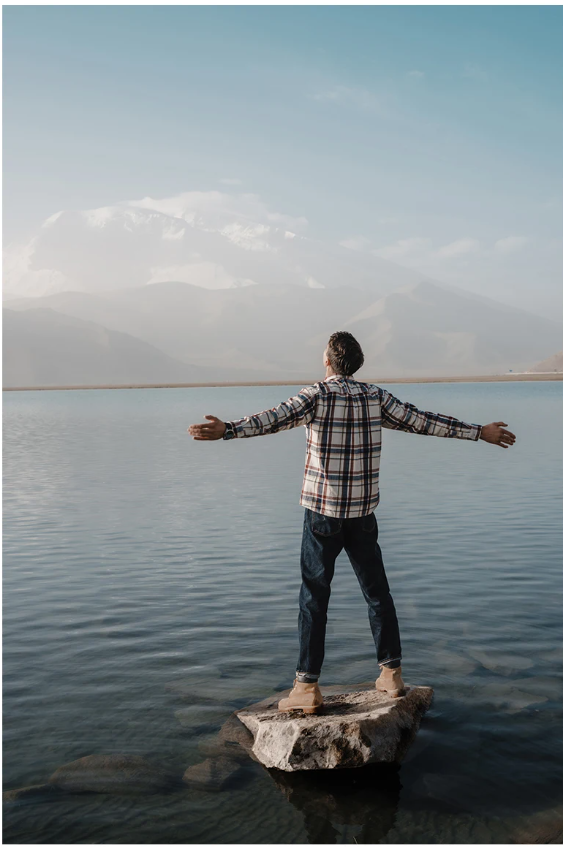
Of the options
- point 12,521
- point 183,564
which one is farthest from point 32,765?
point 12,521

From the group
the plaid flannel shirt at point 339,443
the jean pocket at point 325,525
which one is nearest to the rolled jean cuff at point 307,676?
the jean pocket at point 325,525

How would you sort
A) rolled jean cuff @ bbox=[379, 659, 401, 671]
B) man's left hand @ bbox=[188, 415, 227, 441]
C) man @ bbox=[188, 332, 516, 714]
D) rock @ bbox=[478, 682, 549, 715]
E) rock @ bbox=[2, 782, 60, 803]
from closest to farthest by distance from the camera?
rock @ bbox=[2, 782, 60, 803], man's left hand @ bbox=[188, 415, 227, 441], man @ bbox=[188, 332, 516, 714], rolled jean cuff @ bbox=[379, 659, 401, 671], rock @ bbox=[478, 682, 549, 715]

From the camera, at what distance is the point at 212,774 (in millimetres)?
5328

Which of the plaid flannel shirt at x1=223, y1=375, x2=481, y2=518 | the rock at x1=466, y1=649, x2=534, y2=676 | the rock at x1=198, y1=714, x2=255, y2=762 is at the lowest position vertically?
the rock at x1=198, y1=714, x2=255, y2=762

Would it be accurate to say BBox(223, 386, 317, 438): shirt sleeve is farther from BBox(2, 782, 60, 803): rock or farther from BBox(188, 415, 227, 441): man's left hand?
BBox(2, 782, 60, 803): rock

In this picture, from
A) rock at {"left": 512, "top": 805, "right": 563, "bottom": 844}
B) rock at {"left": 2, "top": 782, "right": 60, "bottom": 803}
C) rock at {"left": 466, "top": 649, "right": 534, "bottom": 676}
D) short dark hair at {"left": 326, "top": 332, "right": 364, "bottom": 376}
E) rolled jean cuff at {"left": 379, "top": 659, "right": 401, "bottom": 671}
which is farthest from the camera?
rock at {"left": 466, "top": 649, "right": 534, "bottom": 676}

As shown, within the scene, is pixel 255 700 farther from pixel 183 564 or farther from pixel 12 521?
pixel 12 521

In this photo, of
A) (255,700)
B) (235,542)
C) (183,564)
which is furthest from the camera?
(235,542)

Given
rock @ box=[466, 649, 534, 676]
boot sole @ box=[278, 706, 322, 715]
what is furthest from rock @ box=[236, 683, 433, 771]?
rock @ box=[466, 649, 534, 676]

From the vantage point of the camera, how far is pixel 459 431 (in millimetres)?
5902

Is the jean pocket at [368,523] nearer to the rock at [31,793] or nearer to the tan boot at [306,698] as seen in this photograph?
the tan boot at [306,698]

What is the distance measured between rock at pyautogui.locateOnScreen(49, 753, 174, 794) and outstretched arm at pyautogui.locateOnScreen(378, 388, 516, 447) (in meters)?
2.71

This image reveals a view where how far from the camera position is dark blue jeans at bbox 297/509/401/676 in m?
5.51

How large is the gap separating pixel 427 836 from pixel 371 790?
52cm
